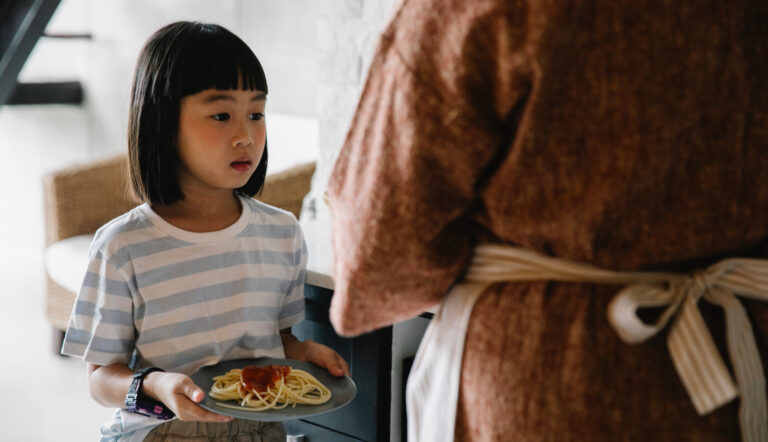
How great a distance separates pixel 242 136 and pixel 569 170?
646 mm

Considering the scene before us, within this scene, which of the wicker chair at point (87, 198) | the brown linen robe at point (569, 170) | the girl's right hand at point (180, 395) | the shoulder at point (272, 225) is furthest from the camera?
the wicker chair at point (87, 198)

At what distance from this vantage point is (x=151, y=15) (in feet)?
12.6

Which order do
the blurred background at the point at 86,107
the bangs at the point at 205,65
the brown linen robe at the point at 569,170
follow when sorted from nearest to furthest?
the brown linen robe at the point at 569,170
the bangs at the point at 205,65
the blurred background at the point at 86,107

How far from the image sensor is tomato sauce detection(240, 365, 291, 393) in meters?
1.20

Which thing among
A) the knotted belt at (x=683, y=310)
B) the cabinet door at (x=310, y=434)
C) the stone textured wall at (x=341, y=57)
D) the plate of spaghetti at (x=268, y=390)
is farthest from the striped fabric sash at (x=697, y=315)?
the stone textured wall at (x=341, y=57)

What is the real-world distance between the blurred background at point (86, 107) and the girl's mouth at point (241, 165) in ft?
2.70

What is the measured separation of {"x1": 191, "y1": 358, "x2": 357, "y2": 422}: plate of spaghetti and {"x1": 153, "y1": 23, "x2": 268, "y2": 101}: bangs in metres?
0.43

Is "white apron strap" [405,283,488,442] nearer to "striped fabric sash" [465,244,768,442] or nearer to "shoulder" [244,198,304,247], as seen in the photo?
"striped fabric sash" [465,244,768,442]

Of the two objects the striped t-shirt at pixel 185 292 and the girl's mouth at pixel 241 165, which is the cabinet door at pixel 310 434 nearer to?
the striped t-shirt at pixel 185 292

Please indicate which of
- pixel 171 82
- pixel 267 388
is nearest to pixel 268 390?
pixel 267 388

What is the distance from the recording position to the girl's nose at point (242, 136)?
1.27 meters

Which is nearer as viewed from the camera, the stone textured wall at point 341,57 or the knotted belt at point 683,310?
the knotted belt at point 683,310

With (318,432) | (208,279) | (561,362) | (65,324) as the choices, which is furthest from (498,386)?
(65,324)

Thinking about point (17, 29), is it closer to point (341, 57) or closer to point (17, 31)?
point (17, 31)
